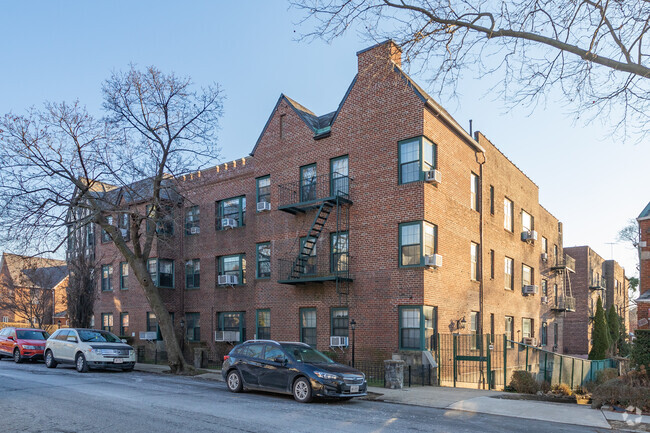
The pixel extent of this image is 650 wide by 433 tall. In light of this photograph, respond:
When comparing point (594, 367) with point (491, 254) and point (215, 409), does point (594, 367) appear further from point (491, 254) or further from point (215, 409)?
point (215, 409)

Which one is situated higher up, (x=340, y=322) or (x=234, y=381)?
(x=340, y=322)

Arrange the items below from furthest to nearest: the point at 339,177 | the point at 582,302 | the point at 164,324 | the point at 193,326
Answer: the point at 582,302 < the point at 193,326 < the point at 164,324 < the point at 339,177

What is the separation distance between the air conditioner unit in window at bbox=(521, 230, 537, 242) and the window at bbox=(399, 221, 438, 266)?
1116 centimetres

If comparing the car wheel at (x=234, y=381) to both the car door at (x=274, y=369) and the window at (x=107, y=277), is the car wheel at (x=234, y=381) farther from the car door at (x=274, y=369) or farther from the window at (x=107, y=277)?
the window at (x=107, y=277)

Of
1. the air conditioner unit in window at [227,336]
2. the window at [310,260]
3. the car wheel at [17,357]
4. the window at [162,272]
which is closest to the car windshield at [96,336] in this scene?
the air conditioner unit in window at [227,336]

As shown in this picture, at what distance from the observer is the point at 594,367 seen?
22.6 m

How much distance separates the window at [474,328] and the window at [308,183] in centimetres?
821

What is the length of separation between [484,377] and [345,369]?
33.5ft

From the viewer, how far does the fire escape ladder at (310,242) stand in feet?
71.1

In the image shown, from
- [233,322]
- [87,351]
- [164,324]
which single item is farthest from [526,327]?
[87,351]

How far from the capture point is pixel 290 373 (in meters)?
13.6

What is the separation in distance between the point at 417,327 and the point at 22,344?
59.2 feet

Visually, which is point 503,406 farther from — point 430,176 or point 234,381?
point 430,176

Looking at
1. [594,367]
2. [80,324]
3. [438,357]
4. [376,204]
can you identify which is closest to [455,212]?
[376,204]
